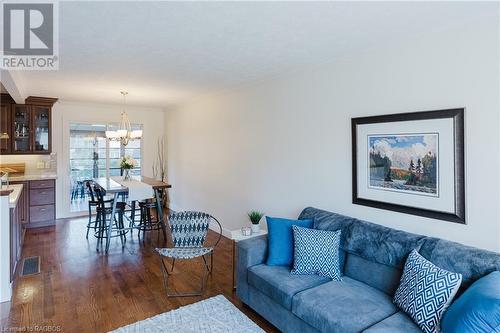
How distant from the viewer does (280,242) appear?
9.73 feet

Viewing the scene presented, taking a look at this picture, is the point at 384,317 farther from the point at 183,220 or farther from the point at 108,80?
the point at 108,80

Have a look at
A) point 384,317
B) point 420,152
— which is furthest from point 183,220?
point 420,152

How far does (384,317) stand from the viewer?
2.11m

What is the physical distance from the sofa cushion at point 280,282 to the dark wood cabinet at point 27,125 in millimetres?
5557

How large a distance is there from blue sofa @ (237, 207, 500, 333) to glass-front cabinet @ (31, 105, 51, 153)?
5.31 metres

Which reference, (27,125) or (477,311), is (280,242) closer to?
(477,311)

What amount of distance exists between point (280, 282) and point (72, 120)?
6.08m

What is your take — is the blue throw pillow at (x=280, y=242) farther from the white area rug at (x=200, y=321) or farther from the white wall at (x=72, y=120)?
the white wall at (x=72, y=120)

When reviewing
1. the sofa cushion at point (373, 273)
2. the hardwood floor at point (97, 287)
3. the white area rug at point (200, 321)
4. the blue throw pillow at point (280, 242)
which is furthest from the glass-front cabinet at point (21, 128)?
the sofa cushion at point (373, 273)

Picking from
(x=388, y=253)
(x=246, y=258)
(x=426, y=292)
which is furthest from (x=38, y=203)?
(x=426, y=292)

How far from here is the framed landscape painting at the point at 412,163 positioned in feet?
7.89

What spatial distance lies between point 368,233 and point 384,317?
2.45 ft

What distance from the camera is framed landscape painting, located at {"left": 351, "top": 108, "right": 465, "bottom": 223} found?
2406 millimetres

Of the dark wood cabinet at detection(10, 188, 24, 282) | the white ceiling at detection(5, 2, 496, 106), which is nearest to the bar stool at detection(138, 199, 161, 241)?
the dark wood cabinet at detection(10, 188, 24, 282)
